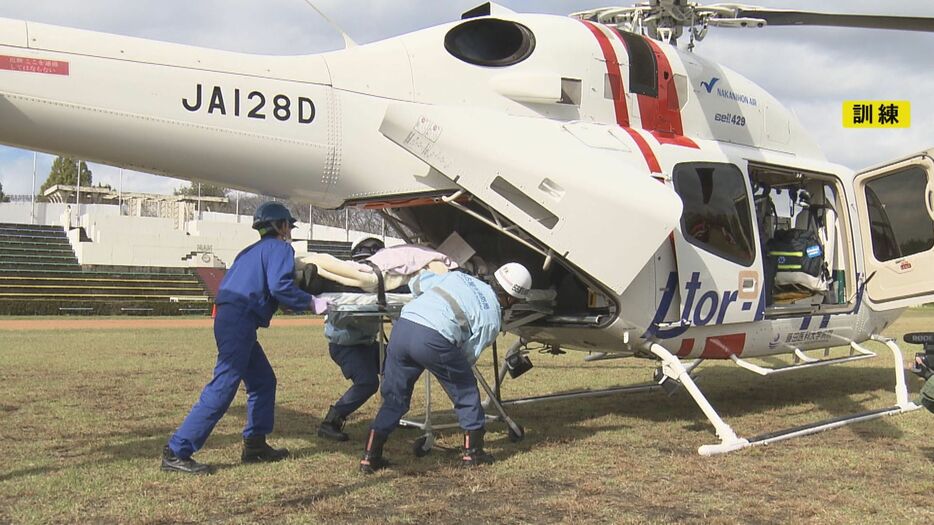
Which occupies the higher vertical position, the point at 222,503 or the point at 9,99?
the point at 9,99

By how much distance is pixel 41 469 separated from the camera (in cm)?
548

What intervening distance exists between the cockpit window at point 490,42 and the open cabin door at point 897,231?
13.1 ft

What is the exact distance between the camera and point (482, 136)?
6.18 meters

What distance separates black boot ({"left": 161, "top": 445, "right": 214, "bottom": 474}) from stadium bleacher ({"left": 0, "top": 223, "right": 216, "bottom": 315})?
2728cm

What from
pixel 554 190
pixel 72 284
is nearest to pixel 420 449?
pixel 554 190

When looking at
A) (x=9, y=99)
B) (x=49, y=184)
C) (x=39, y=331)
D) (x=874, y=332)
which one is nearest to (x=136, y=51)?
(x=9, y=99)

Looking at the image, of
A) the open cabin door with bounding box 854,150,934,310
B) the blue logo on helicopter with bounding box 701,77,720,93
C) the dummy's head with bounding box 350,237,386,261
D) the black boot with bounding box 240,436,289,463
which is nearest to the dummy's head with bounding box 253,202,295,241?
the dummy's head with bounding box 350,237,386,261

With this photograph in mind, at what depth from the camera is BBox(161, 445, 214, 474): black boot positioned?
17.4 ft

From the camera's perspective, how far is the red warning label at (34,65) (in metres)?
5.01

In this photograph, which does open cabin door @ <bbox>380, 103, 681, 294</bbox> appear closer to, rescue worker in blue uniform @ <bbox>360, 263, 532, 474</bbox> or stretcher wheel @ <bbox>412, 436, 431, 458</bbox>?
rescue worker in blue uniform @ <bbox>360, 263, 532, 474</bbox>

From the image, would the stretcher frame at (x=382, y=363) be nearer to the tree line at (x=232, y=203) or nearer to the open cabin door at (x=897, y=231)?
the open cabin door at (x=897, y=231)

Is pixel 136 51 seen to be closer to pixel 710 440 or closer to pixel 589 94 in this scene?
pixel 589 94

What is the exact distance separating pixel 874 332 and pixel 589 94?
14.0 feet

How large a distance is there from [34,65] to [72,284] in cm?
3454
